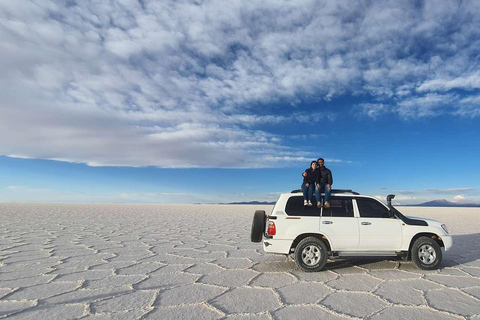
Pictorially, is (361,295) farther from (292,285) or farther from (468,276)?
(468,276)

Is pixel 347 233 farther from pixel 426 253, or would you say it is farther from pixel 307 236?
pixel 426 253

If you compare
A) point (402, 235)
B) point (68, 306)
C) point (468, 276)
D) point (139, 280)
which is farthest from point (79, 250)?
point (468, 276)

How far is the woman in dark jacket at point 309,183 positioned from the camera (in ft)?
23.2

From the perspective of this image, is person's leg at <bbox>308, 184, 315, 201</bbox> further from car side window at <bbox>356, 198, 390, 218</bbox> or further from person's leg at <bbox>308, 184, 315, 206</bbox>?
car side window at <bbox>356, 198, 390, 218</bbox>

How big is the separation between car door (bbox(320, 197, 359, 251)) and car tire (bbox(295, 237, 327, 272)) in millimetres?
258

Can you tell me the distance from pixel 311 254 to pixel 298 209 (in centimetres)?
96

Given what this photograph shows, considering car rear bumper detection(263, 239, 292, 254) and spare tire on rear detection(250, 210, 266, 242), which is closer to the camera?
car rear bumper detection(263, 239, 292, 254)

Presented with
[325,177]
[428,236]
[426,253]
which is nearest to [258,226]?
[325,177]

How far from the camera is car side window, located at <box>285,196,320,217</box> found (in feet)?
22.8

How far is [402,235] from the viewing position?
22.9ft

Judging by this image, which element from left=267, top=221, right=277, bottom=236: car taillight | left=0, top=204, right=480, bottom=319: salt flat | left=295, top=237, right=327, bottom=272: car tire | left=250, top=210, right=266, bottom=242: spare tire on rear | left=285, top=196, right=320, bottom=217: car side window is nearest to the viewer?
left=0, top=204, right=480, bottom=319: salt flat

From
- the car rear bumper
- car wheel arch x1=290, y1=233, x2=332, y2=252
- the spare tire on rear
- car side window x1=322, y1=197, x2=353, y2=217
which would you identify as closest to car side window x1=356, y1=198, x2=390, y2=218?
car side window x1=322, y1=197, x2=353, y2=217

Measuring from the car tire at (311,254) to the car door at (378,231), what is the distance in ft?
2.81

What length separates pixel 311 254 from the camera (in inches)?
268
